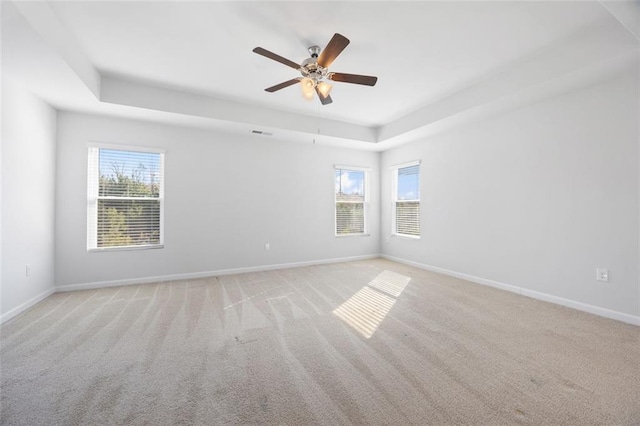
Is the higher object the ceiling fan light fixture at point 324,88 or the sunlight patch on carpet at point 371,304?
the ceiling fan light fixture at point 324,88

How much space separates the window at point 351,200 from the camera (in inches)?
228

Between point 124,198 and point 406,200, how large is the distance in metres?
5.09

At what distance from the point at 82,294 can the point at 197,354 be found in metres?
2.65

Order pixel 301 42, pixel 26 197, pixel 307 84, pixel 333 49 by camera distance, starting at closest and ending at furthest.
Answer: pixel 333 49
pixel 301 42
pixel 307 84
pixel 26 197

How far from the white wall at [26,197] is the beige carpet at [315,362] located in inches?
13.2

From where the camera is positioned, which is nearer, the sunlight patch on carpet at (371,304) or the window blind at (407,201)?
the sunlight patch on carpet at (371,304)

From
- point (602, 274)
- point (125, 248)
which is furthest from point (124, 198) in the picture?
point (602, 274)

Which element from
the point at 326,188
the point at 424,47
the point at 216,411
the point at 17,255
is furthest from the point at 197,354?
the point at 326,188

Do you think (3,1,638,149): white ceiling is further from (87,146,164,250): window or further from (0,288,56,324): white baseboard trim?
(0,288,56,324): white baseboard trim

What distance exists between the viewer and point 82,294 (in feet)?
11.6

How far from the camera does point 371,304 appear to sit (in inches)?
127

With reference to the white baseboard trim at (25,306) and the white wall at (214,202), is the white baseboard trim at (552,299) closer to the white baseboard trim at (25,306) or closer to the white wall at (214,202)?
the white wall at (214,202)

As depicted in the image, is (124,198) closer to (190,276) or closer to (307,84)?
(190,276)

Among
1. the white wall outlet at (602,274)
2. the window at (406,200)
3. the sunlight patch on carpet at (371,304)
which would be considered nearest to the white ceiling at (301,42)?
the window at (406,200)
